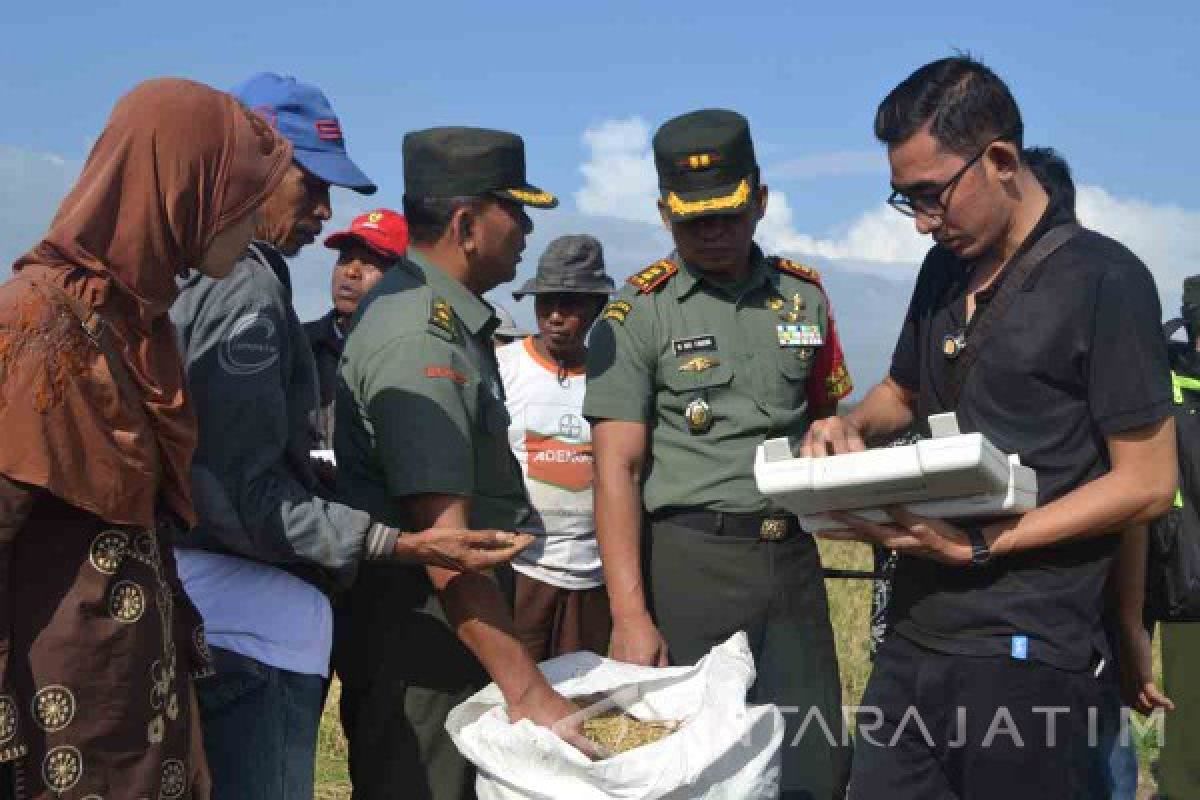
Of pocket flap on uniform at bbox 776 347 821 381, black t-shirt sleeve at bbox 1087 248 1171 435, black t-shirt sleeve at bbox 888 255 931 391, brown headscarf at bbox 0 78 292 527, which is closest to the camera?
brown headscarf at bbox 0 78 292 527

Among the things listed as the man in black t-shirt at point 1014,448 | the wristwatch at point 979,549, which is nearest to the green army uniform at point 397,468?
the man in black t-shirt at point 1014,448

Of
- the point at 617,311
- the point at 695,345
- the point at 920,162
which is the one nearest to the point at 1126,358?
the point at 920,162

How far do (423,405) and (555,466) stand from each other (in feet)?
8.47

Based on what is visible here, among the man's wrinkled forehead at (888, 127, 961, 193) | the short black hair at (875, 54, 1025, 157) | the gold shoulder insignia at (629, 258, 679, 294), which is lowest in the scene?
the gold shoulder insignia at (629, 258, 679, 294)

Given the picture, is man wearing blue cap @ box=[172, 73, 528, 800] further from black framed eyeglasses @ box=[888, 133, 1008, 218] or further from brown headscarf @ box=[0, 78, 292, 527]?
black framed eyeglasses @ box=[888, 133, 1008, 218]

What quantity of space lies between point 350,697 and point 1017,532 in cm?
172

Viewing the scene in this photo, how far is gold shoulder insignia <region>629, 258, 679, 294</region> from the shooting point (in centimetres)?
453

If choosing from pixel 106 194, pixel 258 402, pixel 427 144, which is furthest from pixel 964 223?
pixel 106 194

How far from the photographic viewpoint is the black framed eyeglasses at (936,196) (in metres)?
3.35

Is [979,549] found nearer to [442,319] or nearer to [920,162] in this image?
[920,162]

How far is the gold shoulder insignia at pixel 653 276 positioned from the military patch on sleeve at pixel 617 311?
6cm

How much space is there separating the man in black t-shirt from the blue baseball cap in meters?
1.35

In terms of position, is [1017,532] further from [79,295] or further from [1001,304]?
[79,295]

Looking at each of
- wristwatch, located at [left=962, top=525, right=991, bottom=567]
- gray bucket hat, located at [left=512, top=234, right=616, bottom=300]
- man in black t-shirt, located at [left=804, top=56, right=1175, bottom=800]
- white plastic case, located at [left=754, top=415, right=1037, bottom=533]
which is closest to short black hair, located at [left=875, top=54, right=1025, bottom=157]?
man in black t-shirt, located at [left=804, top=56, right=1175, bottom=800]
